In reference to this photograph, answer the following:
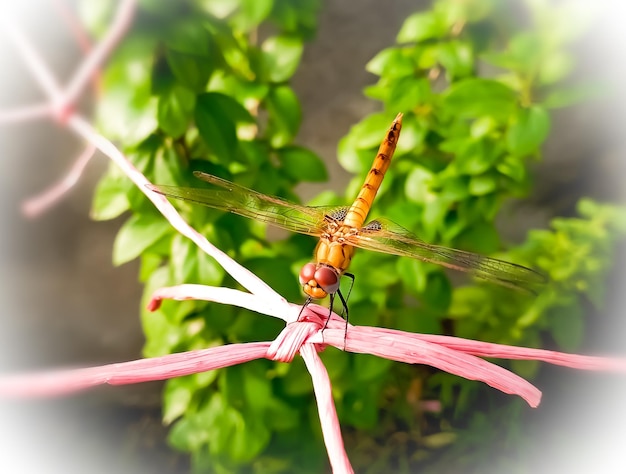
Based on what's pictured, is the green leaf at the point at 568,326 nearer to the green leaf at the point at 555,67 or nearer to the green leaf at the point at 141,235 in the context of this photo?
the green leaf at the point at 555,67

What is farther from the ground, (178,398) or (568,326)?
(568,326)

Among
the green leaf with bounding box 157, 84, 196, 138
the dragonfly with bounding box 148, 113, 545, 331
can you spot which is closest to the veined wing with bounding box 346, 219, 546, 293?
the dragonfly with bounding box 148, 113, 545, 331

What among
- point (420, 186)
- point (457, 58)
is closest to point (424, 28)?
point (457, 58)

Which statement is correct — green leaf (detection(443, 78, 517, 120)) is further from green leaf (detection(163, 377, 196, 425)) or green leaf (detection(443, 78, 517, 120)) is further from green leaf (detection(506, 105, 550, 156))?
green leaf (detection(163, 377, 196, 425))

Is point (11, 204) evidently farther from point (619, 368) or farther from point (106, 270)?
point (619, 368)

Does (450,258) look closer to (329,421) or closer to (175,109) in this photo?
(329,421)

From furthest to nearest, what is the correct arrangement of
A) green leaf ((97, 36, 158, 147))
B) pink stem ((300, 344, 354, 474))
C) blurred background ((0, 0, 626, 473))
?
1. blurred background ((0, 0, 626, 473))
2. green leaf ((97, 36, 158, 147))
3. pink stem ((300, 344, 354, 474))
